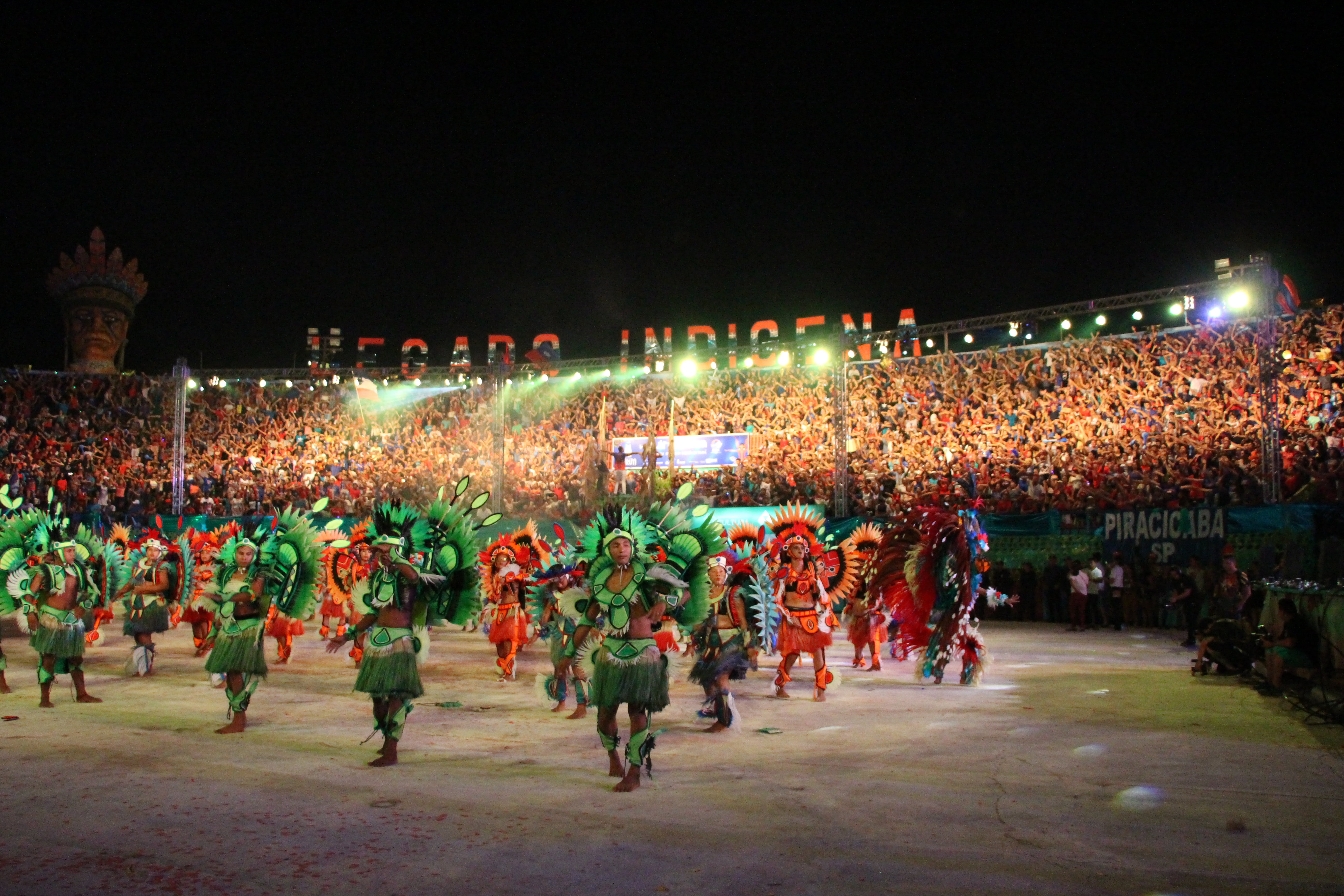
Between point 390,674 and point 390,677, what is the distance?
0.07 feet

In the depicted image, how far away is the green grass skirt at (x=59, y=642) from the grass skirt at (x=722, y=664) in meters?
6.15

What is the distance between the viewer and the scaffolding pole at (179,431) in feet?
85.6

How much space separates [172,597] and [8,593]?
59.8 inches

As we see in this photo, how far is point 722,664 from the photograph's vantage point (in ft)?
28.8

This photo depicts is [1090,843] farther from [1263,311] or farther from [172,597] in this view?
[1263,311]

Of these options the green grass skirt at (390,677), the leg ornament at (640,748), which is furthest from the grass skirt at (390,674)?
the leg ornament at (640,748)

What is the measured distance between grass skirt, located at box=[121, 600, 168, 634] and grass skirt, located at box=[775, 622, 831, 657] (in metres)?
7.84

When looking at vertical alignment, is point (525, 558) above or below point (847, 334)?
below

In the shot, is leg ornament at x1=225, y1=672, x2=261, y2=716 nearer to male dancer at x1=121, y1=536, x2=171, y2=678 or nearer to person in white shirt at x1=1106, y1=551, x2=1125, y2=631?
male dancer at x1=121, y1=536, x2=171, y2=678

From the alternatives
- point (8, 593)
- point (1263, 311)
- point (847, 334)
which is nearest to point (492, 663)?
point (8, 593)

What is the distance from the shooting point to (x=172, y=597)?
418 inches

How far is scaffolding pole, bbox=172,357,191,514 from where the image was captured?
26.1 m

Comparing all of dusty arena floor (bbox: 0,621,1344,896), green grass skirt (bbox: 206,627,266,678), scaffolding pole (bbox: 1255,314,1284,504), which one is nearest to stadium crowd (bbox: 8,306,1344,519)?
scaffolding pole (bbox: 1255,314,1284,504)

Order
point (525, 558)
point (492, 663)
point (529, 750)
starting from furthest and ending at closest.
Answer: point (492, 663), point (525, 558), point (529, 750)
